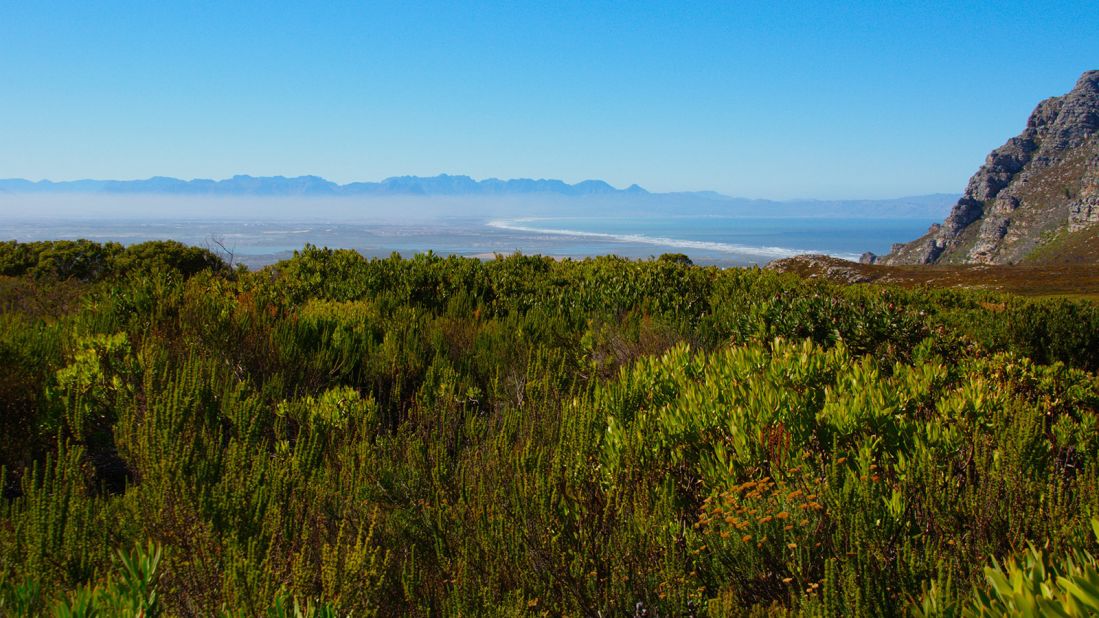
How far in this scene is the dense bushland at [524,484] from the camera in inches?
98.4

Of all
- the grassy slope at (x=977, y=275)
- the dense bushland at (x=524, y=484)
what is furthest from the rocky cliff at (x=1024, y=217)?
the dense bushland at (x=524, y=484)

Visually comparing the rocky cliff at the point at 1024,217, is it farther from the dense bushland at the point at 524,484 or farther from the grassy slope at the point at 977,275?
the dense bushland at the point at 524,484

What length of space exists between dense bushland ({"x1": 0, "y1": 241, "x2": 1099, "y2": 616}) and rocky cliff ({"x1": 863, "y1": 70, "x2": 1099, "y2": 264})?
470 ft

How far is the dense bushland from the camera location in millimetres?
2500

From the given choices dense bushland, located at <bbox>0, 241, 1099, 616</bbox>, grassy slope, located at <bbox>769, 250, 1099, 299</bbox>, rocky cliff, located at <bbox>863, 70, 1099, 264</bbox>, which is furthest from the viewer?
rocky cliff, located at <bbox>863, 70, 1099, 264</bbox>

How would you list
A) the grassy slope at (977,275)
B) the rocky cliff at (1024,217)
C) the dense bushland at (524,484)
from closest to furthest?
1. the dense bushland at (524,484)
2. the grassy slope at (977,275)
3. the rocky cliff at (1024,217)

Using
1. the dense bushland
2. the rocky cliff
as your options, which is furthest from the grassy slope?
the rocky cliff

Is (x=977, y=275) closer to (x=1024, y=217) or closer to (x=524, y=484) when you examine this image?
(x=524, y=484)

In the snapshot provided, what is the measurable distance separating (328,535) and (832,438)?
2.54 m

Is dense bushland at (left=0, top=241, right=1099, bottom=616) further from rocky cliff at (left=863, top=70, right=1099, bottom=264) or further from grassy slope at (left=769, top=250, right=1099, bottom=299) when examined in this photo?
rocky cliff at (left=863, top=70, right=1099, bottom=264)

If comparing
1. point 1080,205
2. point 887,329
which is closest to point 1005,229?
point 1080,205

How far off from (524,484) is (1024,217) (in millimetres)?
197549

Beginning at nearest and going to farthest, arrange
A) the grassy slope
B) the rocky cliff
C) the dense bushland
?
the dense bushland
the grassy slope
the rocky cliff

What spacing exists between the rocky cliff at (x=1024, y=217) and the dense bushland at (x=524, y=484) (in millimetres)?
143261
